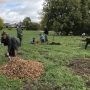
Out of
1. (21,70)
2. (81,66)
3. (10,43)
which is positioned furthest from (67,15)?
(21,70)

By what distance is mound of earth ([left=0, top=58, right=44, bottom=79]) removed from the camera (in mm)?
16050

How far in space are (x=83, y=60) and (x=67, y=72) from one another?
5335 mm

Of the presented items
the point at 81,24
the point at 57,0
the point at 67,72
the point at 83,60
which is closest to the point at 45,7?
the point at 57,0

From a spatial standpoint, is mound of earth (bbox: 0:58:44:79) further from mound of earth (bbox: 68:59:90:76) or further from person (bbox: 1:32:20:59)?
mound of earth (bbox: 68:59:90:76)

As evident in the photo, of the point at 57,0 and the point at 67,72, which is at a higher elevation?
the point at 57,0

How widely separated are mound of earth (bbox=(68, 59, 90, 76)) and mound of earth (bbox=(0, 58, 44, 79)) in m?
2.08

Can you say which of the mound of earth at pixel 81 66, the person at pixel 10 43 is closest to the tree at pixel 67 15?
the mound of earth at pixel 81 66

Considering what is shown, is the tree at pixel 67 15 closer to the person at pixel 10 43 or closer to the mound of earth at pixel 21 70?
the person at pixel 10 43

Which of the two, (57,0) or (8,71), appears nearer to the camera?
(8,71)

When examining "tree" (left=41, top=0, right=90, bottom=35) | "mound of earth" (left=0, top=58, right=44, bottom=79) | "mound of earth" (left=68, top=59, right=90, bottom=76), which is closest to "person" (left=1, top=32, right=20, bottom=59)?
"mound of earth" (left=0, top=58, right=44, bottom=79)

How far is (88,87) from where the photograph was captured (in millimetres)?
14883

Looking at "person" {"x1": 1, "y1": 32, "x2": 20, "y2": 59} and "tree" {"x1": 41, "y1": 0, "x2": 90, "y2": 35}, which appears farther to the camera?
"tree" {"x1": 41, "y1": 0, "x2": 90, "y2": 35}

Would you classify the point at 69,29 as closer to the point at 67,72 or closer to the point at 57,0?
the point at 57,0

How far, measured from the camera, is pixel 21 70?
1631 centimetres
